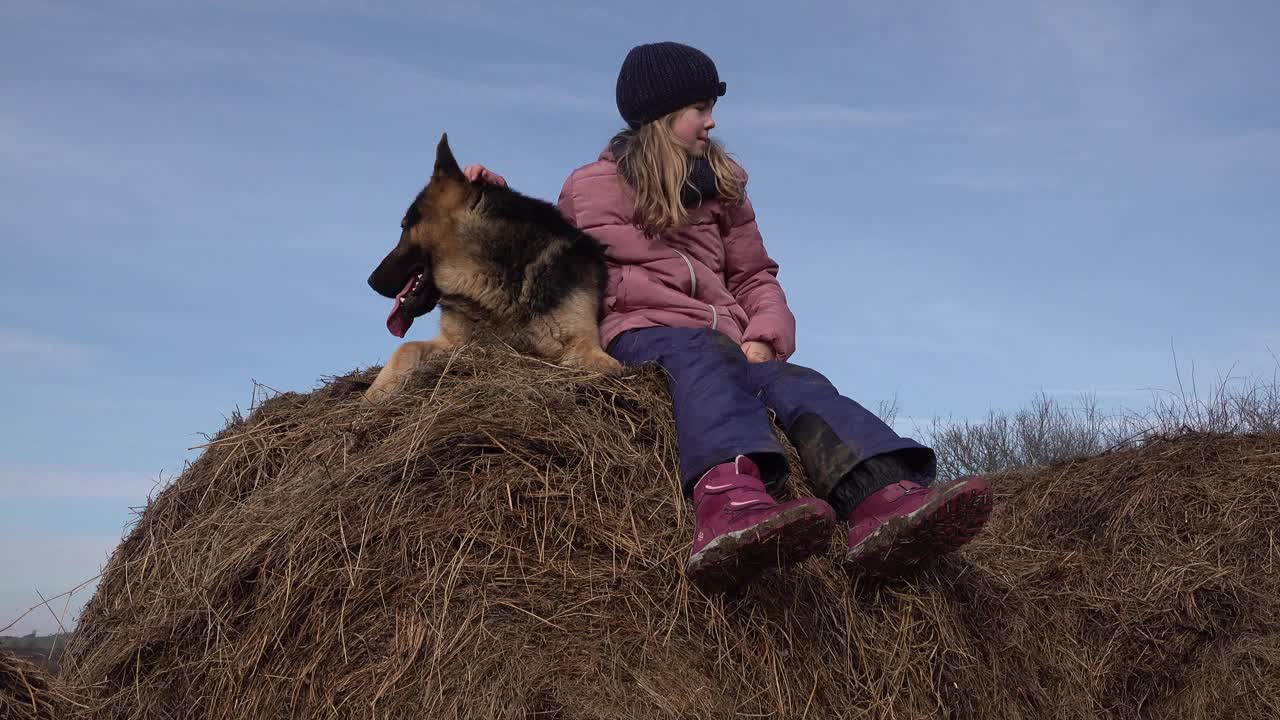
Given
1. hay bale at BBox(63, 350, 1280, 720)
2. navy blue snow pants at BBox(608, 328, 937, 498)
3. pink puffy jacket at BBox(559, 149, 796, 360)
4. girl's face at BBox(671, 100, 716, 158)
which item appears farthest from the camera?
girl's face at BBox(671, 100, 716, 158)

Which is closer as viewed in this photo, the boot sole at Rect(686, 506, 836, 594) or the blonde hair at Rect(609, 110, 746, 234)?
the boot sole at Rect(686, 506, 836, 594)

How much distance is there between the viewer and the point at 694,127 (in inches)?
179

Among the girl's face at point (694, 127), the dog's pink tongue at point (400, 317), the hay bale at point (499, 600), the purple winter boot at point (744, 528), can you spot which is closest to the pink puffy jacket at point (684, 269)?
the girl's face at point (694, 127)

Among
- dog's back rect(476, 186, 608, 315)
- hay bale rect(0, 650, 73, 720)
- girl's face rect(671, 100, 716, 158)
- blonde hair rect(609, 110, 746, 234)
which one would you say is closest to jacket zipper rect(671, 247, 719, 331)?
blonde hair rect(609, 110, 746, 234)

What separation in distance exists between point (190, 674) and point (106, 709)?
35cm

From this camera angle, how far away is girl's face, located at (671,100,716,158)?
14.8ft

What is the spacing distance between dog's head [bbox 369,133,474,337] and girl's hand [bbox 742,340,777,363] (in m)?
1.28

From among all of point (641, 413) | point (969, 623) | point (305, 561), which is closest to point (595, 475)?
point (641, 413)

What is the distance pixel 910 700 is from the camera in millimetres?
3414

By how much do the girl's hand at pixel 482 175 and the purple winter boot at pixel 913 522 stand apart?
205cm

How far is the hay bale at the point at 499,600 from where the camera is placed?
3.05 m

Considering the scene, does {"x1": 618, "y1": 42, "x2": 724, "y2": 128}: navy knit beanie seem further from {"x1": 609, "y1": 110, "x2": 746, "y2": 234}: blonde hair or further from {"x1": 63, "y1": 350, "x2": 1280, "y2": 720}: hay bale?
{"x1": 63, "y1": 350, "x2": 1280, "y2": 720}: hay bale

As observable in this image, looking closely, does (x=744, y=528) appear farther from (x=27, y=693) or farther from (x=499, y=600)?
(x=27, y=693)

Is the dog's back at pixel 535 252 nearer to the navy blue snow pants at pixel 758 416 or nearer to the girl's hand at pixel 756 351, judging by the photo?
the navy blue snow pants at pixel 758 416
